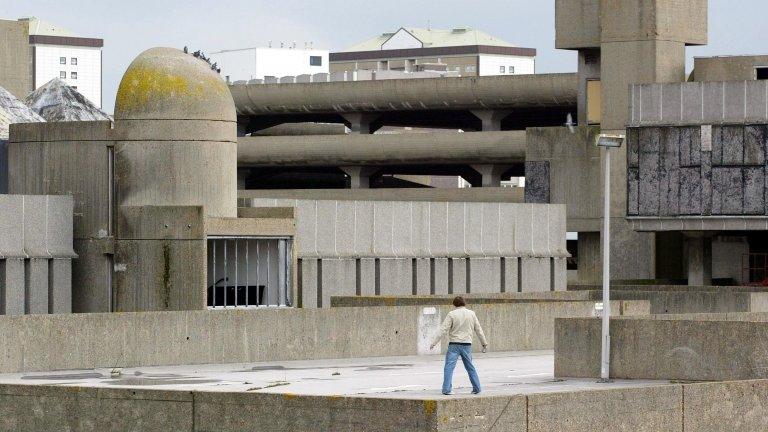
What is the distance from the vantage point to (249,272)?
45500mm

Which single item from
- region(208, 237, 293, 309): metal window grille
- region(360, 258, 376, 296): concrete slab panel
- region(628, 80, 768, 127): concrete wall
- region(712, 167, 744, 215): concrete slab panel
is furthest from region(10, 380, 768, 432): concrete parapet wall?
region(712, 167, 744, 215): concrete slab panel

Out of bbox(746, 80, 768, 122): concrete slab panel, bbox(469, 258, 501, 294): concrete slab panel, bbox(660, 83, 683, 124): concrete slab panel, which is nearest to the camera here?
bbox(469, 258, 501, 294): concrete slab panel

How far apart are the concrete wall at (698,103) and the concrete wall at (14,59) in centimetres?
3013

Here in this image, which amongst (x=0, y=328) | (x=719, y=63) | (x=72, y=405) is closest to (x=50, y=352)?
(x=0, y=328)

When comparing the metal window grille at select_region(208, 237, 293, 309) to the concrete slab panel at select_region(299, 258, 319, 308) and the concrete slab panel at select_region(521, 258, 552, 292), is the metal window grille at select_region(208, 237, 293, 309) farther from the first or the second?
the concrete slab panel at select_region(521, 258, 552, 292)

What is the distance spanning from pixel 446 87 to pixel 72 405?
7904 cm

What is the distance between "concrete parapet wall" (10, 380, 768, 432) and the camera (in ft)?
62.0

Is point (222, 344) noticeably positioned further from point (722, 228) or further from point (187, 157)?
point (722, 228)

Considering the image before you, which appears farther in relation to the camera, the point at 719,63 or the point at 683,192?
the point at 719,63

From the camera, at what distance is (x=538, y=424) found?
65.2ft

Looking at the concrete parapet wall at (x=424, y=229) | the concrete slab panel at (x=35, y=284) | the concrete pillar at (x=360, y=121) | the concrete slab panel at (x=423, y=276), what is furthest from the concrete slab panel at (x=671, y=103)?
the concrete pillar at (x=360, y=121)

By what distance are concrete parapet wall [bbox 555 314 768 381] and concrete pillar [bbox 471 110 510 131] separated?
73030mm

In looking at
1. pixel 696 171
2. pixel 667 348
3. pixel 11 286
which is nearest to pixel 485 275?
pixel 696 171

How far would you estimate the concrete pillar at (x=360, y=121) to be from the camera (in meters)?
106
